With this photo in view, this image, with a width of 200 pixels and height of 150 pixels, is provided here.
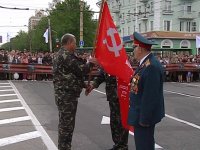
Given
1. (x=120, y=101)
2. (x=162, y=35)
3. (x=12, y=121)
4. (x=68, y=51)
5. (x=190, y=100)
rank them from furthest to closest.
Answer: (x=162, y=35) < (x=190, y=100) < (x=12, y=121) < (x=120, y=101) < (x=68, y=51)

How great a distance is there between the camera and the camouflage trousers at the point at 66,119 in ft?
21.5

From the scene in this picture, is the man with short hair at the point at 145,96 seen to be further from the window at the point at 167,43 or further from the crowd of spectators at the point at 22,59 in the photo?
the window at the point at 167,43

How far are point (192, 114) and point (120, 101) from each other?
19.0 feet

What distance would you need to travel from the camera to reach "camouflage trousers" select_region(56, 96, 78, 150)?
655 cm

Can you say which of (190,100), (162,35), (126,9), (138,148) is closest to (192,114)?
(190,100)

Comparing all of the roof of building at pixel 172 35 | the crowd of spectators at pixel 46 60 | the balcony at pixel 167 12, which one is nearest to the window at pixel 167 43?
the roof of building at pixel 172 35

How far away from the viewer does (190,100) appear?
16.1 metres

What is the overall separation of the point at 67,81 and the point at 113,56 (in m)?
1.12

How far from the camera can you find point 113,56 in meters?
7.23

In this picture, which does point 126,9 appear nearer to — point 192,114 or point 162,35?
point 162,35

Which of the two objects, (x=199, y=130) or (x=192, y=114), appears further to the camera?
(x=192, y=114)

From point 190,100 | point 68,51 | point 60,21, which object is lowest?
point 190,100

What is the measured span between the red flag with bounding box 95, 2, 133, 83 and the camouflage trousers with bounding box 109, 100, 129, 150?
52 centimetres

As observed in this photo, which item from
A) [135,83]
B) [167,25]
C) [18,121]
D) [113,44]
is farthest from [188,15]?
[135,83]
